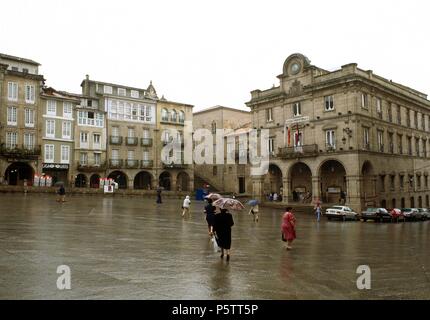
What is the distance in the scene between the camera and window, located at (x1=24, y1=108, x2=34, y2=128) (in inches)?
1884

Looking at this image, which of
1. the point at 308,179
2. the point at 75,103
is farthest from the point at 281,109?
the point at 75,103

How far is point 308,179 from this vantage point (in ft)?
150

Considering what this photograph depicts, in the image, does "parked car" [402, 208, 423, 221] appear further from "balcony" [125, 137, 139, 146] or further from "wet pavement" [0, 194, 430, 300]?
"balcony" [125, 137, 139, 146]

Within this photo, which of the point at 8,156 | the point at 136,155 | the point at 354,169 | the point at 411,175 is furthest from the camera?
the point at 136,155

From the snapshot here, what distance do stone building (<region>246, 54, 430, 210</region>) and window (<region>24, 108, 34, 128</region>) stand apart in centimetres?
2598

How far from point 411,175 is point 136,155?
35.3m

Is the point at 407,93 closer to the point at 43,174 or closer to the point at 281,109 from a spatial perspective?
the point at 281,109

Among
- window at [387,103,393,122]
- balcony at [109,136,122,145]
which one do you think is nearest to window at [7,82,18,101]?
balcony at [109,136,122,145]

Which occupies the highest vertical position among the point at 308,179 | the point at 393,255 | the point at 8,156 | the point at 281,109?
the point at 281,109

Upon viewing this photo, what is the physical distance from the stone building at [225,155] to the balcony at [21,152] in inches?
968

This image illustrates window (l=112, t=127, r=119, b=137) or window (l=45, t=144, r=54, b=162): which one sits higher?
window (l=112, t=127, r=119, b=137)

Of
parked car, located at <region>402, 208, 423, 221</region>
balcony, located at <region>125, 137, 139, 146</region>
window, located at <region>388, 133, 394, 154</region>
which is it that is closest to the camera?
parked car, located at <region>402, 208, 423, 221</region>

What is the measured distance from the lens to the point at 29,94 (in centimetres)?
4816

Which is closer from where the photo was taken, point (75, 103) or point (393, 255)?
point (393, 255)
